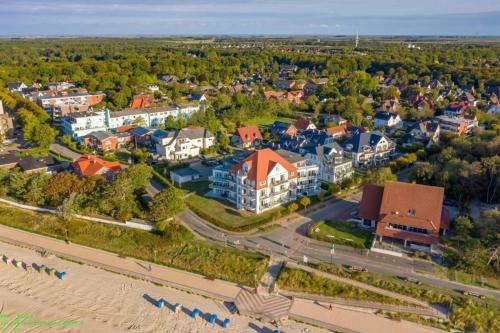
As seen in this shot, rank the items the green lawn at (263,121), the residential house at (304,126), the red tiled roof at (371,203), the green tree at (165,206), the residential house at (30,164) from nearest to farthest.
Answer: the green tree at (165,206)
the red tiled roof at (371,203)
the residential house at (30,164)
the residential house at (304,126)
the green lawn at (263,121)

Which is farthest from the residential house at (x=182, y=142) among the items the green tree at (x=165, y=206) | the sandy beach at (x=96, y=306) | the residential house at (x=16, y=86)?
the residential house at (x=16, y=86)

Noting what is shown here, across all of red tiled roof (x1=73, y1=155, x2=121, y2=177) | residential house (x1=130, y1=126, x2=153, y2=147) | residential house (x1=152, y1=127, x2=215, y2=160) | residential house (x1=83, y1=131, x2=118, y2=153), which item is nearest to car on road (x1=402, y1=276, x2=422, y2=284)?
red tiled roof (x1=73, y1=155, x2=121, y2=177)

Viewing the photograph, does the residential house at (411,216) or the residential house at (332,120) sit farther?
the residential house at (332,120)

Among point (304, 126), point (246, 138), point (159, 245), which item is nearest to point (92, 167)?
point (159, 245)

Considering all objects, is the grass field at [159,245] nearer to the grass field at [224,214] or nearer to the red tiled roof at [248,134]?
the grass field at [224,214]

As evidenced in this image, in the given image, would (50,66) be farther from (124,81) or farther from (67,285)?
(67,285)

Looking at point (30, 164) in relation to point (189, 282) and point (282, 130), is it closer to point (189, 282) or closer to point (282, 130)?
point (189, 282)

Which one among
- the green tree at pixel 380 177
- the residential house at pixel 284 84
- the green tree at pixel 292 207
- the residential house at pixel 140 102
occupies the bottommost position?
the green tree at pixel 292 207

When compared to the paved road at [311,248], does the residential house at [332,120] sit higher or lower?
higher
